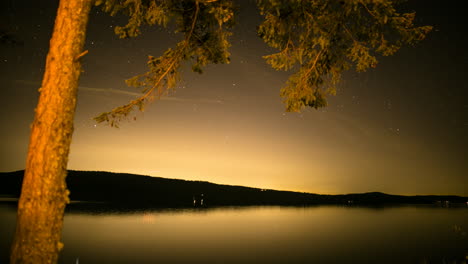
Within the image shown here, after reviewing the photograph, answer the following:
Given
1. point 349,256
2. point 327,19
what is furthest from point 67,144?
point 349,256

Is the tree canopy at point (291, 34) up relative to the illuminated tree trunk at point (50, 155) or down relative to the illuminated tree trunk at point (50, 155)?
up

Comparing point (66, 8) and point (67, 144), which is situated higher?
point (66, 8)

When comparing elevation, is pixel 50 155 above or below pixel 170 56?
below

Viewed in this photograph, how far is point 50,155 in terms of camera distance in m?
4.80

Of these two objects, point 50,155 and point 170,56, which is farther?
point 170,56

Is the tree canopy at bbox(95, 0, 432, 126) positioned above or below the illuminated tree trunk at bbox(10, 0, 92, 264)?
above

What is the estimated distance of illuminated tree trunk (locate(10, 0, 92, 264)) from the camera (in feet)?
15.5

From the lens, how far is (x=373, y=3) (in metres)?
7.78

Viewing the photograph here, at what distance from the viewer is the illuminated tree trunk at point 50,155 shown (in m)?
4.72

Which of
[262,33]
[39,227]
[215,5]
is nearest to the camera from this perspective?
[39,227]

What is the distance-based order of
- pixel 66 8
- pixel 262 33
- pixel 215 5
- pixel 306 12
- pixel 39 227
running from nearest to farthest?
pixel 39 227 → pixel 66 8 → pixel 215 5 → pixel 306 12 → pixel 262 33

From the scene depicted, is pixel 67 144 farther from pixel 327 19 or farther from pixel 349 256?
pixel 349 256

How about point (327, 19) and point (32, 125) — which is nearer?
point (32, 125)

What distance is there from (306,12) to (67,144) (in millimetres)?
5735
